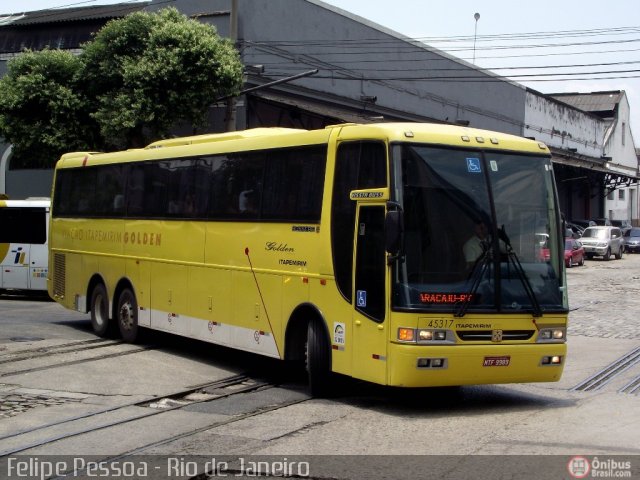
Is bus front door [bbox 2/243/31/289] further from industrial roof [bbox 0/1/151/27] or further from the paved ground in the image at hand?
industrial roof [bbox 0/1/151/27]

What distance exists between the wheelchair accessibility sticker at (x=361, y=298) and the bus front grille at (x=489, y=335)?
3.55 ft

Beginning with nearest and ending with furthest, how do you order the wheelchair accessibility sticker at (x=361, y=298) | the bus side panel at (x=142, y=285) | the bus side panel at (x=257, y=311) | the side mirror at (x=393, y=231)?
the side mirror at (x=393, y=231), the wheelchair accessibility sticker at (x=361, y=298), the bus side panel at (x=257, y=311), the bus side panel at (x=142, y=285)

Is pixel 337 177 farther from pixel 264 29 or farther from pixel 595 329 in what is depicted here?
pixel 264 29

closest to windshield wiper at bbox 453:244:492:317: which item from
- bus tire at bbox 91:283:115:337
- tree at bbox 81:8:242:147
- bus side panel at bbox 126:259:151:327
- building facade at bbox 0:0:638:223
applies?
bus side panel at bbox 126:259:151:327

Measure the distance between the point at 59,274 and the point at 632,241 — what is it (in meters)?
45.8

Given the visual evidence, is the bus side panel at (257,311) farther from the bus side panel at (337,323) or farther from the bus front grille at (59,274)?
the bus front grille at (59,274)

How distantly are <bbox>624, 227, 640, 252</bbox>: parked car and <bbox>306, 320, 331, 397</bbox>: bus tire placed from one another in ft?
164

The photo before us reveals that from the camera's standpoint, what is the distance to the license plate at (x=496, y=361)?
10.1m

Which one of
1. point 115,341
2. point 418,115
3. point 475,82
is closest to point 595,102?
point 475,82

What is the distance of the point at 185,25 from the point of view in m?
29.7

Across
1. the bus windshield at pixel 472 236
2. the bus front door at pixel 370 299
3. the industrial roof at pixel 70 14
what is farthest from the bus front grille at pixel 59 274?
the industrial roof at pixel 70 14

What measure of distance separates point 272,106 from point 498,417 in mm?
26361

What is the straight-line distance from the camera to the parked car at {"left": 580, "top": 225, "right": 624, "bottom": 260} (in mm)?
48594

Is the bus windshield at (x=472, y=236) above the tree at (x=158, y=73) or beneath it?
beneath
